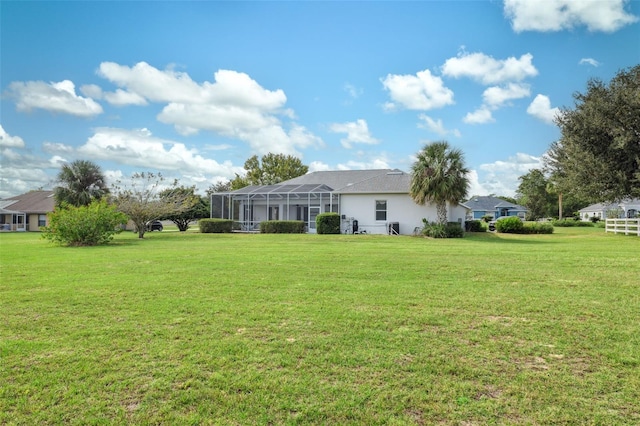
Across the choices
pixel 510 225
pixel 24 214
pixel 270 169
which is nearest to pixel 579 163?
pixel 510 225

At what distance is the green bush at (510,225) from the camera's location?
28.5 metres

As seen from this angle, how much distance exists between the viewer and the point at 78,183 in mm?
37344

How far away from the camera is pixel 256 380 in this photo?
11.0ft

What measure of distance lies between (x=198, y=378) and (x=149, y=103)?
23.8 metres

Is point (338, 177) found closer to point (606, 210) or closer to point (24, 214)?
point (24, 214)

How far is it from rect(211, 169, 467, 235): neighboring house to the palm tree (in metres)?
1.95

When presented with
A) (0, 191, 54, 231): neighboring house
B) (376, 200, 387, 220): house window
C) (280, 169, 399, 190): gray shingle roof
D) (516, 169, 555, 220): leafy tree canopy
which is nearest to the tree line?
(376, 200, 387, 220): house window

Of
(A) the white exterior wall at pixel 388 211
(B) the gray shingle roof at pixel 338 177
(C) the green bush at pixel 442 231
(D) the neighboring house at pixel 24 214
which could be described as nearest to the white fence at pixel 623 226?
(A) the white exterior wall at pixel 388 211

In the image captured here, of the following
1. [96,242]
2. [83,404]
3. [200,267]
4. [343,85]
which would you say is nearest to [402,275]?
[200,267]

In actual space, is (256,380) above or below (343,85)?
below

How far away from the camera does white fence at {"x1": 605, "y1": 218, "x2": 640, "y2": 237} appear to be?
25264 mm

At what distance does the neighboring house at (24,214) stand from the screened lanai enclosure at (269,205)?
24.3 m

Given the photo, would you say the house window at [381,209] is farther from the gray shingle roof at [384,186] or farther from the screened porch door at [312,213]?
the screened porch door at [312,213]

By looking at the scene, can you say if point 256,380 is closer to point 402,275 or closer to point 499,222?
Answer: point 402,275
